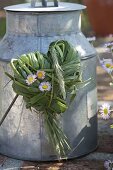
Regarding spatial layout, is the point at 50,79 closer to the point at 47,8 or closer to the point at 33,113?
the point at 33,113

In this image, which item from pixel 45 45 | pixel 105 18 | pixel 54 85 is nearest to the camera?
pixel 54 85

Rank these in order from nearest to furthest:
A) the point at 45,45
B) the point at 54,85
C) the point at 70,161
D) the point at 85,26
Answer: the point at 54,85 < the point at 45,45 < the point at 70,161 < the point at 85,26

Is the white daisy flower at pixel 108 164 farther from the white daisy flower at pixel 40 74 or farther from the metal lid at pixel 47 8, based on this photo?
the metal lid at pixel 47 8

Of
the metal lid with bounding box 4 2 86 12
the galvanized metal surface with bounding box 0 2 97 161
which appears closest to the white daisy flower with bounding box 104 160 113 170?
the galvanized metal surface with bounding box 0 2 97 161

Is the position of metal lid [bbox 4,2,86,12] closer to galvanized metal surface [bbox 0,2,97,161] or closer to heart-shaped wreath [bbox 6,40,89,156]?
galvanized metal surface [bbox 0,2,97,161]

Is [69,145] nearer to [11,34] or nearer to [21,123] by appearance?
[21,123]

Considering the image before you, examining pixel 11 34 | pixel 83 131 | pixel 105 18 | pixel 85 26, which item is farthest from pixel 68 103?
pixel 85 26

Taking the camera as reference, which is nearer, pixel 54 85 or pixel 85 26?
pixel 54 85

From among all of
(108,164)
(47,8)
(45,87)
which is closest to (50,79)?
(45,87)
